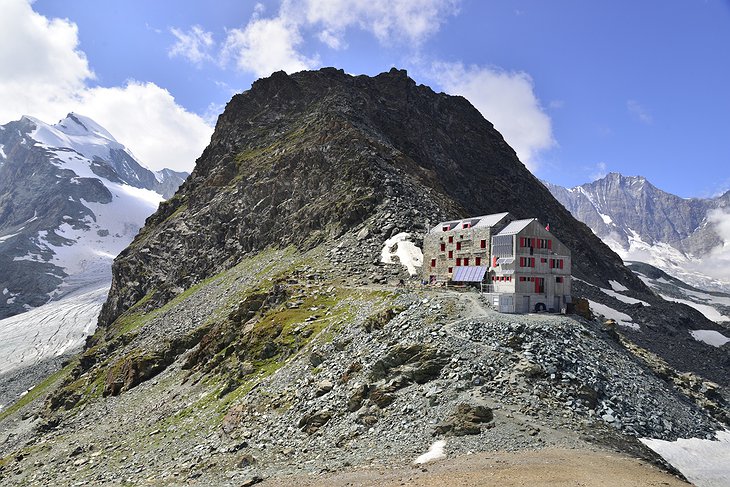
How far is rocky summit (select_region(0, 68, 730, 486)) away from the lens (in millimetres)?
33250

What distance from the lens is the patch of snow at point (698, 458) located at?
30578 mm

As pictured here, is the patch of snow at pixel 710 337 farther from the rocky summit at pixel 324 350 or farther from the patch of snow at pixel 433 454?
the patch of snow at pixel 433 454

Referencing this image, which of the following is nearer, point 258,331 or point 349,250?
point 258,331

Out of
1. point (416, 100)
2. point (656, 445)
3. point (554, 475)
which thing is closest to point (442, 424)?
point (554, 475)

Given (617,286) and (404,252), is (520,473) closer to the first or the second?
(404,252)

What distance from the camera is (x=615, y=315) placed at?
10531 cm

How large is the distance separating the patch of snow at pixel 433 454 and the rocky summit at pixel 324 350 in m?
0.16

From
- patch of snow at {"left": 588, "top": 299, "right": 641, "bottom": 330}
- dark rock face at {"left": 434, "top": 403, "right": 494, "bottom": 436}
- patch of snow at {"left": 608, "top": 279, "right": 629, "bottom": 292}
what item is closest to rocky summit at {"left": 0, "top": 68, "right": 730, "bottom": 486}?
dark rock face at {"left": 434, "top": 403, "right": 494, "bottom": 436}

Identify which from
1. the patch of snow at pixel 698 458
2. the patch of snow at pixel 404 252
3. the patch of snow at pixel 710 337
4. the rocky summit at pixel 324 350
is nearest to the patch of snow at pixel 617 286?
the rocky summit at pixel 324 350

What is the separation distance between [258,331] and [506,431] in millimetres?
36540

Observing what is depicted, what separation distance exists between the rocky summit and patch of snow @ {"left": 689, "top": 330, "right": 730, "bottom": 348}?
438cm

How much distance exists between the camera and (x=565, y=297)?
56844mm

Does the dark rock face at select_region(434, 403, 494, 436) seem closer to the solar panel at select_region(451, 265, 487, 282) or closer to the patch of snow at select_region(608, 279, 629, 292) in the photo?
the solar panel at select_region(451, 265, 487, 282)

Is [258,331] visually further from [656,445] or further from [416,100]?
[416,100]
